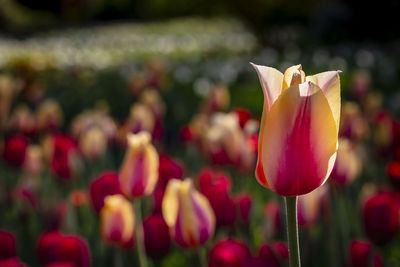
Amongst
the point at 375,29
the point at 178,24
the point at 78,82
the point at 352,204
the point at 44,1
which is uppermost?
the point at 44,1

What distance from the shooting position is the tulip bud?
1.54 meters

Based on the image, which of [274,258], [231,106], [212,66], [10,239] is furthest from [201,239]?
[212,66]

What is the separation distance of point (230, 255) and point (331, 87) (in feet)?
1.98

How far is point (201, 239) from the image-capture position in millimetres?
1434

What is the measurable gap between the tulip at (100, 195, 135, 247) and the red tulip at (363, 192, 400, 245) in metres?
0.61

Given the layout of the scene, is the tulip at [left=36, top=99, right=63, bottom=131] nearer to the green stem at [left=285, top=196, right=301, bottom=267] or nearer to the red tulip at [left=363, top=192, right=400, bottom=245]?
the red tulip at [left=363, top=192, right=400, bottom=245]

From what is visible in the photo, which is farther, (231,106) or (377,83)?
(377,83)

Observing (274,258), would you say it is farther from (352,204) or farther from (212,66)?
(212,66)

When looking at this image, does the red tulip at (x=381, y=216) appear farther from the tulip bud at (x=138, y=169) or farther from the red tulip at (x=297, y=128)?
the red tulip at (x=297, y=128)

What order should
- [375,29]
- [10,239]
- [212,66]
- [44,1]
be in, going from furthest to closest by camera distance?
[44,1]
[375,29]
[212,66]
[10,239]

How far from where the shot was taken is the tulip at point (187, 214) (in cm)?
138

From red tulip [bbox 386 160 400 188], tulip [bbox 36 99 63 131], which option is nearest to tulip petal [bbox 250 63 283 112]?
red tulip [bbox 386 160 400 188]

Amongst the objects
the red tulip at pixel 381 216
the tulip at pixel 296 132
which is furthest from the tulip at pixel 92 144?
the tulip at pixel 296 132

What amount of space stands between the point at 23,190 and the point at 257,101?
167 inches
